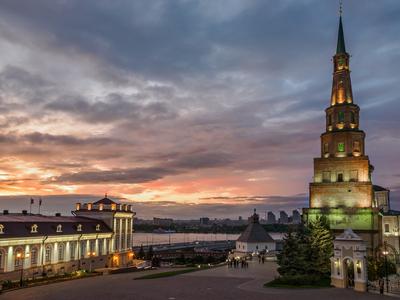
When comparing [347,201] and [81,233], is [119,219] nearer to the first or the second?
[81,233]

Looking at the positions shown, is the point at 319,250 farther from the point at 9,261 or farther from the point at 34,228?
the point at 34,228

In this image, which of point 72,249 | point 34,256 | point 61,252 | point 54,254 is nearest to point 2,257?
point 34,256

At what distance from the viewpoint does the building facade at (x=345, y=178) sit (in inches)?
2399

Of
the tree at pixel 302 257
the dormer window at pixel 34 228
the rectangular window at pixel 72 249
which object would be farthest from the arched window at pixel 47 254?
the tree at pixel 302 257

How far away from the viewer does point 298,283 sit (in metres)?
37.8

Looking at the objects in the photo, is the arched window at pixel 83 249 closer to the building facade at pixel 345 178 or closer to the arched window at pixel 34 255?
the arched window at pixel 34 255

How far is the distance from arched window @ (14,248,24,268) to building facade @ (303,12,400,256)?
3851cm

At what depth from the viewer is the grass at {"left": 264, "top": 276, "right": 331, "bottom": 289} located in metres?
37.2

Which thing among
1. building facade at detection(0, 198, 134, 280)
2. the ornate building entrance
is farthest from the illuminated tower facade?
building facade at detection(0, 198, 134, 280)

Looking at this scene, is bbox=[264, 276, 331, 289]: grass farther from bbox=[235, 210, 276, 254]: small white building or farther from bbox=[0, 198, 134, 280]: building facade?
bbox=[235, 210, 276, 254]: small white building

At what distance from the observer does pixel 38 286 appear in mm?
40812

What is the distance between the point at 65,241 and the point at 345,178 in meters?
41.0

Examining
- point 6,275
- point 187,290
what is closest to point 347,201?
point 187,290

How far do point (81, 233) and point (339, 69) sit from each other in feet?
153
